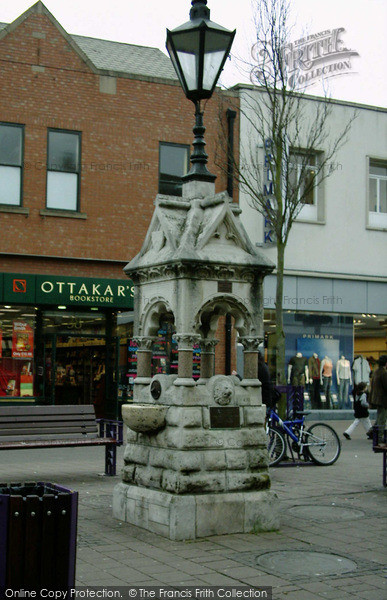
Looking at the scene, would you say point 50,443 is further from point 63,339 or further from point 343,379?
point 343,379

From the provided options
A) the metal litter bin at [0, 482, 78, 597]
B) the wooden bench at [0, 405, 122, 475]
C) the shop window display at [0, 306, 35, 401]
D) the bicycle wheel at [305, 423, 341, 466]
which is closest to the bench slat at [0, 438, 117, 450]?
the wooden bench at [0, 405, 122, 475]

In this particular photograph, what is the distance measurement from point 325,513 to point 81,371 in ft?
40.9

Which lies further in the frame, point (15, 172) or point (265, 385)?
point (15, 172)

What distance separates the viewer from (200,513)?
24.2 feet

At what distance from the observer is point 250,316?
8.12m

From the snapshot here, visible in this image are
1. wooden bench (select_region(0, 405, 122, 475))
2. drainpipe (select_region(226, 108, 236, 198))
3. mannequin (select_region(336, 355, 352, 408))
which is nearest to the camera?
wooden bench (select_region(0, 405, 122, 475))

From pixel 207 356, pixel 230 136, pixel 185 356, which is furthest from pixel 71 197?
pixel 185 356

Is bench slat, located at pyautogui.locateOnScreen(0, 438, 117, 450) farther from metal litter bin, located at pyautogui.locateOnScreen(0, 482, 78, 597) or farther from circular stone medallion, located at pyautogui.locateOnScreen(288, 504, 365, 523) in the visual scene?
metal litter bin, located at pyautogui.locateOnScreen(0, 482, 78, 597)

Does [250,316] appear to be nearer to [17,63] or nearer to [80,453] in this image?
[80,453]

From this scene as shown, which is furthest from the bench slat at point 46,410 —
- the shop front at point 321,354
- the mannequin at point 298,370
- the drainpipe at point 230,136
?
the mannequin at point 298,370

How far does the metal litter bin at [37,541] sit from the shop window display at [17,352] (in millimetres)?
15094

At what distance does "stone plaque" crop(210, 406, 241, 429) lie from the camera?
7.72 meters

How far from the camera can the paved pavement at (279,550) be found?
592 centimetres

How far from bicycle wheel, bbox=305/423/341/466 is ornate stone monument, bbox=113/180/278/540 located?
5143mm
